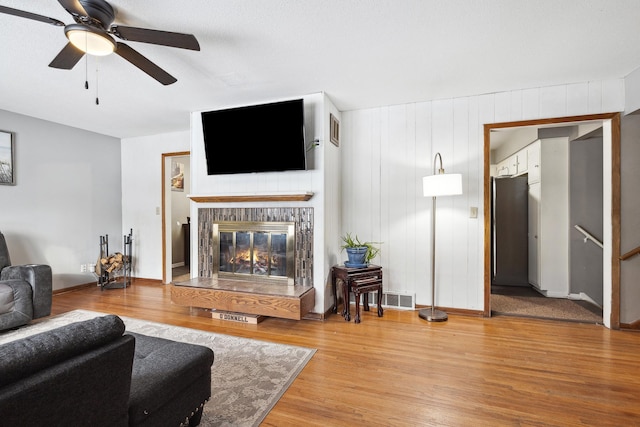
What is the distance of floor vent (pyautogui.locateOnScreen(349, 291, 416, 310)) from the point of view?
11.9 ft

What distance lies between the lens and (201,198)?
3730 millimetres

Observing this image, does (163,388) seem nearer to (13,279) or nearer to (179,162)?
(13,279)

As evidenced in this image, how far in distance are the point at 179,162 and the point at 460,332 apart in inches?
236

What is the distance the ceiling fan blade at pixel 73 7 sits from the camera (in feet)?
5.47

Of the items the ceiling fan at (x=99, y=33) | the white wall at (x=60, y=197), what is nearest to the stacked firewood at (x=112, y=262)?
Answer: the white wall at (x=60, y=197)

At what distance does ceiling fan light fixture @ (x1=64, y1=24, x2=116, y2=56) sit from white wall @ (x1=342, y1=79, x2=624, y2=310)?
2587 millimetres

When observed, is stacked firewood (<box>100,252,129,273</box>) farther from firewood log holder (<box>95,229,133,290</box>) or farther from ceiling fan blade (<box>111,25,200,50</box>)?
ceiling fan blade (<box>111,25,200,50</box>)

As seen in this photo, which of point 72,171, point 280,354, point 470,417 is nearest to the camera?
point 470,417

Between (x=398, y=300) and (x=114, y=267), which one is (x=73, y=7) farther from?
(x=114, y=267)

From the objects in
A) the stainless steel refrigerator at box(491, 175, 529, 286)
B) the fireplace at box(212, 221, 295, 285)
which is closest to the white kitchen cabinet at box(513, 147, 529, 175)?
the stainless steel refrigerator at box(491, 175, 529, 286)

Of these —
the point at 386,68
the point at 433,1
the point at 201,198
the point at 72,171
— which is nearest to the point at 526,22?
the point at 433,1

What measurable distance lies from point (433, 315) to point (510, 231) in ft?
8.00

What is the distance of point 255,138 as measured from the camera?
11.5 feet

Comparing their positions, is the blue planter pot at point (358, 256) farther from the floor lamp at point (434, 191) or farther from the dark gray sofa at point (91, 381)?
the dark gray sofa at point (91, 381)
